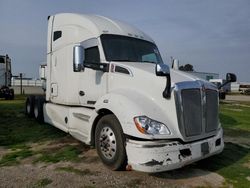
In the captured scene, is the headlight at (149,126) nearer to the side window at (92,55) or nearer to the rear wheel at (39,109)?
the side window at (92,55)

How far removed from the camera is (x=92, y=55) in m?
6.72

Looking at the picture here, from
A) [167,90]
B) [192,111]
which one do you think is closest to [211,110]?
[192,111]

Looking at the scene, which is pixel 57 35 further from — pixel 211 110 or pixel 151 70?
pixel 211 110

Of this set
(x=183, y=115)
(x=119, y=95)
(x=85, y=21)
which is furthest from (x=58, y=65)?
(x=183, y=115)

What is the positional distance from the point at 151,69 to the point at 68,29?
9.99ft

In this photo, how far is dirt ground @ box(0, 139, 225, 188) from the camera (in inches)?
194

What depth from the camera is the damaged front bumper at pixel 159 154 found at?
4.79m

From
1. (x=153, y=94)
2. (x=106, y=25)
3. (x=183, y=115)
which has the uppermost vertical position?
(x=106, y=25)

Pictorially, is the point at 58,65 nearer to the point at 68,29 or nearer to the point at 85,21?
the point at 68,29

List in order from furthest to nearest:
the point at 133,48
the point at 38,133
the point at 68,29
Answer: the point at 38,133 < the point at 68,29 < the point at 133,48

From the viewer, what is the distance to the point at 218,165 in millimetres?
6062

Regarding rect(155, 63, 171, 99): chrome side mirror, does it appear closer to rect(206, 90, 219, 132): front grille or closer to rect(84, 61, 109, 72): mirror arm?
rect(206, 90, 219, 132): front grille

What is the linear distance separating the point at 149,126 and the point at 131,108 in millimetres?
422

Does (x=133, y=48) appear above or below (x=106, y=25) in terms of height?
below
